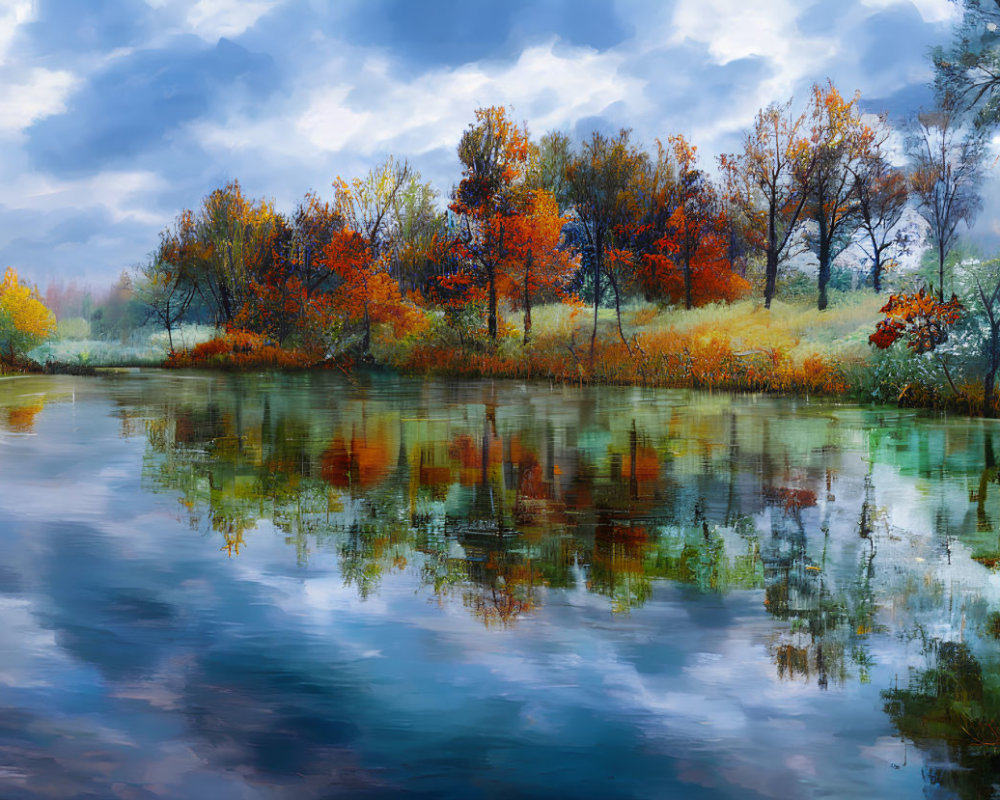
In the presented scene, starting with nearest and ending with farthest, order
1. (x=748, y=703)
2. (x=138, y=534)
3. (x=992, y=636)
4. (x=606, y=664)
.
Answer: (x=748, y=703) < (x=606, y=664) < (x=992, y=636) < (x=138, y=534)

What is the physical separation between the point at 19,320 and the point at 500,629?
49547mm

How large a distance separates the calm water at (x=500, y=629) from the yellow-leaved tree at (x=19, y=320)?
40136mm

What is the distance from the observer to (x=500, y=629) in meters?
5.86

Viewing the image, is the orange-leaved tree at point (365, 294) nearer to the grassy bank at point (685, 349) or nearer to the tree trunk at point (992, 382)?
the grassy bank at point (685, 349)

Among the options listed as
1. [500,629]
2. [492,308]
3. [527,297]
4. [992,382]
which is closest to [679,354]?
[527,297]

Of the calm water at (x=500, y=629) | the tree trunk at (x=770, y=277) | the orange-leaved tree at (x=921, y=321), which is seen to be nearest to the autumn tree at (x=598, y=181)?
the tree trunk at (x=770, y=277)

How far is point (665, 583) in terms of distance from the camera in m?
6.92

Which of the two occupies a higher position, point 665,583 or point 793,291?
point 793,291

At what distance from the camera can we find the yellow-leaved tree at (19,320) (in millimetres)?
48781

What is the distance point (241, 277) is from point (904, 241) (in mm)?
37082

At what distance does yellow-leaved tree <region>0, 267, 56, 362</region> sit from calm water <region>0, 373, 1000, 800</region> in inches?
1580

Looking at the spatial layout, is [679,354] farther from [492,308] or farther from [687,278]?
[687,278]

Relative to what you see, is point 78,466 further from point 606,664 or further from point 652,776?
point 652,776

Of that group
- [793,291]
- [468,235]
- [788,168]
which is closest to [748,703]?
[468,235]
